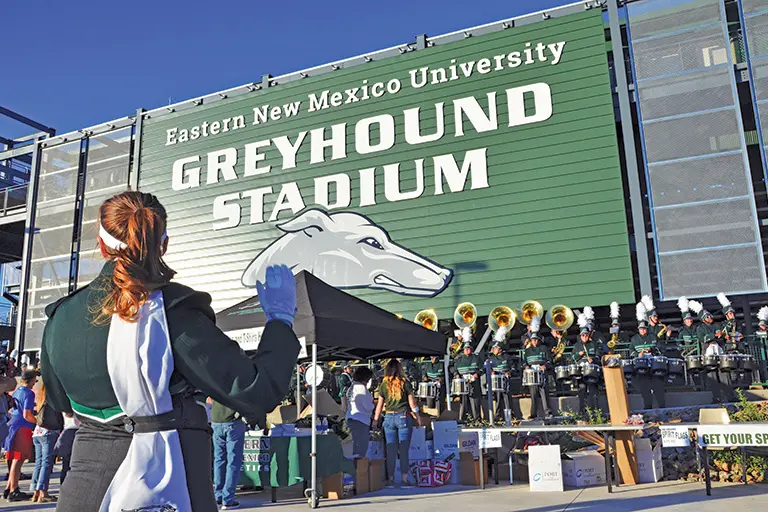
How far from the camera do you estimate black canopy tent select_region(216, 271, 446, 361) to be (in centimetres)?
764

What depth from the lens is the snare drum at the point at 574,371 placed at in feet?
43.8

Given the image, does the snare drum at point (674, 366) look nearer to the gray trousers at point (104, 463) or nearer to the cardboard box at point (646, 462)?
the cardboard box at point (646, 462)

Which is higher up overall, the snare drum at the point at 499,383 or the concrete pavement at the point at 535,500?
the snare drum at the point at 499,383

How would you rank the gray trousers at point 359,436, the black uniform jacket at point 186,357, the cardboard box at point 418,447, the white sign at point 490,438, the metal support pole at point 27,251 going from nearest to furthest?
the black uniform jacket at point 186,357, the white sign at point 490,438, the gray trousers at point 359,436, the cardboard box at point 418,447, the metal support pole at point 27,251

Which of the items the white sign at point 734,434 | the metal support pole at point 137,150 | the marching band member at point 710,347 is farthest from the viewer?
the metal support pole at point 137,150

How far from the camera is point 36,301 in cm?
2294

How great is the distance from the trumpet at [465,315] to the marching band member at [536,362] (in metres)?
2.37

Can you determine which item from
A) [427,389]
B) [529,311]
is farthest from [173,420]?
[529,311]

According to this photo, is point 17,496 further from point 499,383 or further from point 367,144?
point 367,144

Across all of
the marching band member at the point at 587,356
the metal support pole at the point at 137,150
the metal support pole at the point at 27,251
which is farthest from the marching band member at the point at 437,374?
the metal support pole at the point at 27,251

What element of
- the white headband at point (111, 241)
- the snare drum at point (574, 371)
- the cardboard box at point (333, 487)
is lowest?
the cardboard box at point (333, 487)

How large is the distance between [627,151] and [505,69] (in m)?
3.85

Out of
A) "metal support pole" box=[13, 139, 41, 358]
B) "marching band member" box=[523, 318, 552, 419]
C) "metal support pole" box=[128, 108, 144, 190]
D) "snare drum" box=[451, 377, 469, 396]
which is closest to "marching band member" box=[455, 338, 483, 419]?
"snare drum" box=[451, 377, 469, 396]

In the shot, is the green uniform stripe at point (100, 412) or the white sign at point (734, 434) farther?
the white sign at point (734, 434)
